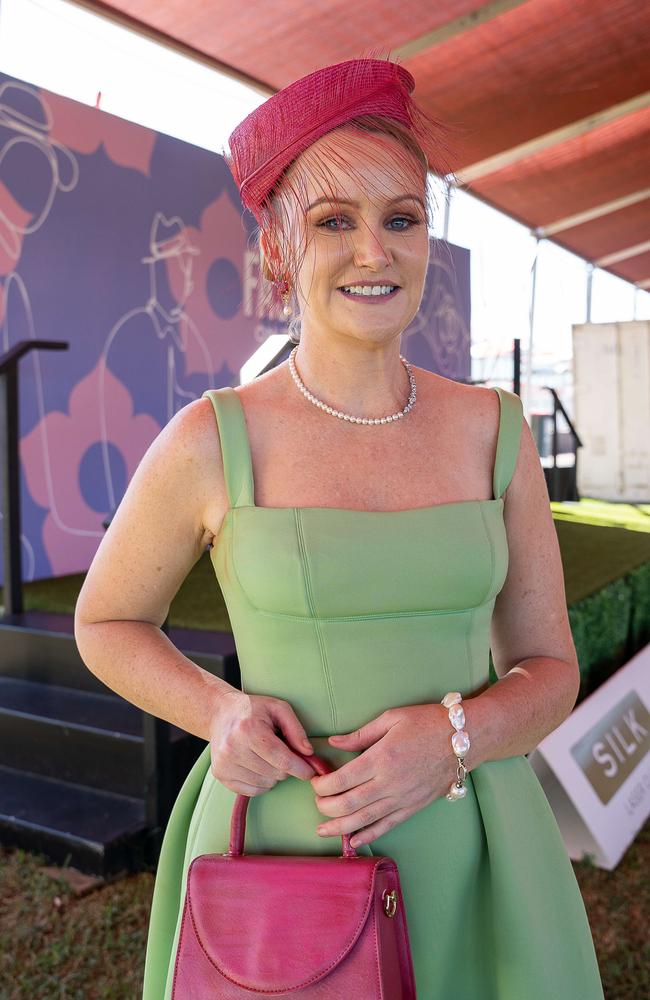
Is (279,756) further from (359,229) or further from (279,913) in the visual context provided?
(359,229)

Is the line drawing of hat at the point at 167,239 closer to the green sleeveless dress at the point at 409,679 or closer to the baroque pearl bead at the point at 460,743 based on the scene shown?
the green sleeveless dress at the point at 409,679

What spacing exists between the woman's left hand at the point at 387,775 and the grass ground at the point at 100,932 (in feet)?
5.12

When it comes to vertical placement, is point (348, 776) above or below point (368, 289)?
below

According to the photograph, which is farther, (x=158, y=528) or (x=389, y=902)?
(x=158, y=528)

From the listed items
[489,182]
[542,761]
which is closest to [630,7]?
[489,182]

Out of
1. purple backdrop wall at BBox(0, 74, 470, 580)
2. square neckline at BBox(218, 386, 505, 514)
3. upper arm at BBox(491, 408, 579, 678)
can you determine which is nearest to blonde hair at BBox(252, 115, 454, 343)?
square neckline at BBox(218, 386, 505, 514)

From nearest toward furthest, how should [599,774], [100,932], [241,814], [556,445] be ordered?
[241,814]
[100,932]
[599,774]
[556,445]

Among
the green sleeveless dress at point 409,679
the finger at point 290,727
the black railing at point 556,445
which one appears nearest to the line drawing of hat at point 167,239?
the black railing at point 556,445

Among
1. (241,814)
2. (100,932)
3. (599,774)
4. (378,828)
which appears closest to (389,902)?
(378,828)

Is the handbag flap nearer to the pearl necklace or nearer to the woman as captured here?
the woman

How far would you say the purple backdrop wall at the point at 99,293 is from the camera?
4.20 metres

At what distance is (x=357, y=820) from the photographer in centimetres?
81

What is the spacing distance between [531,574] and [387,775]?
34cm

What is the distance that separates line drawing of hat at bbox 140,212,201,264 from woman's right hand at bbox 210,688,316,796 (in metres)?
4.35
